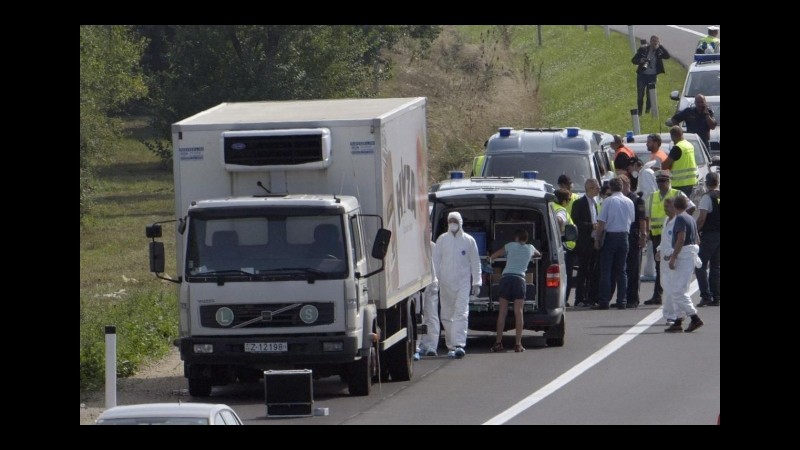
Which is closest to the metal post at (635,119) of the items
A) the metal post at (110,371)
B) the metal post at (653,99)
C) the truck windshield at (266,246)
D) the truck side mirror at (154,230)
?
the metal post at (653,99)

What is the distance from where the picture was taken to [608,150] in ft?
98.1

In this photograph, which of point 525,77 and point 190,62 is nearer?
point 190,62

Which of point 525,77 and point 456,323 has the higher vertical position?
point 525,77

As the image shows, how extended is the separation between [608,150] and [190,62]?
70.7 ft

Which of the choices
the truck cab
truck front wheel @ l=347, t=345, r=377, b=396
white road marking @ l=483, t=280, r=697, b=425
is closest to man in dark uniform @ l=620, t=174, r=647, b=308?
white road marking @ l=483, t=280, r=697, b=425

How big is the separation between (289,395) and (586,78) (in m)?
42.8

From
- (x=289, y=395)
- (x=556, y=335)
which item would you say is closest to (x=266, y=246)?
(x=289, y=395)

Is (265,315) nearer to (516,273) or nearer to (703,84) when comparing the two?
(516,273)

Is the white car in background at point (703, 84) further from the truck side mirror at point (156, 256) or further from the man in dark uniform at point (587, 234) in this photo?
the truck side mirror at point (156, 256)

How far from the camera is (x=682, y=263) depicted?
20734mm

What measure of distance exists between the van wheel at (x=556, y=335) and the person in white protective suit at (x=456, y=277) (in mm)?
1308

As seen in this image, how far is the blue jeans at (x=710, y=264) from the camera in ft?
75.2

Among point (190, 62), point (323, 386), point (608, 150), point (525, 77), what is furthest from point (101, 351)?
point (525, 77)
